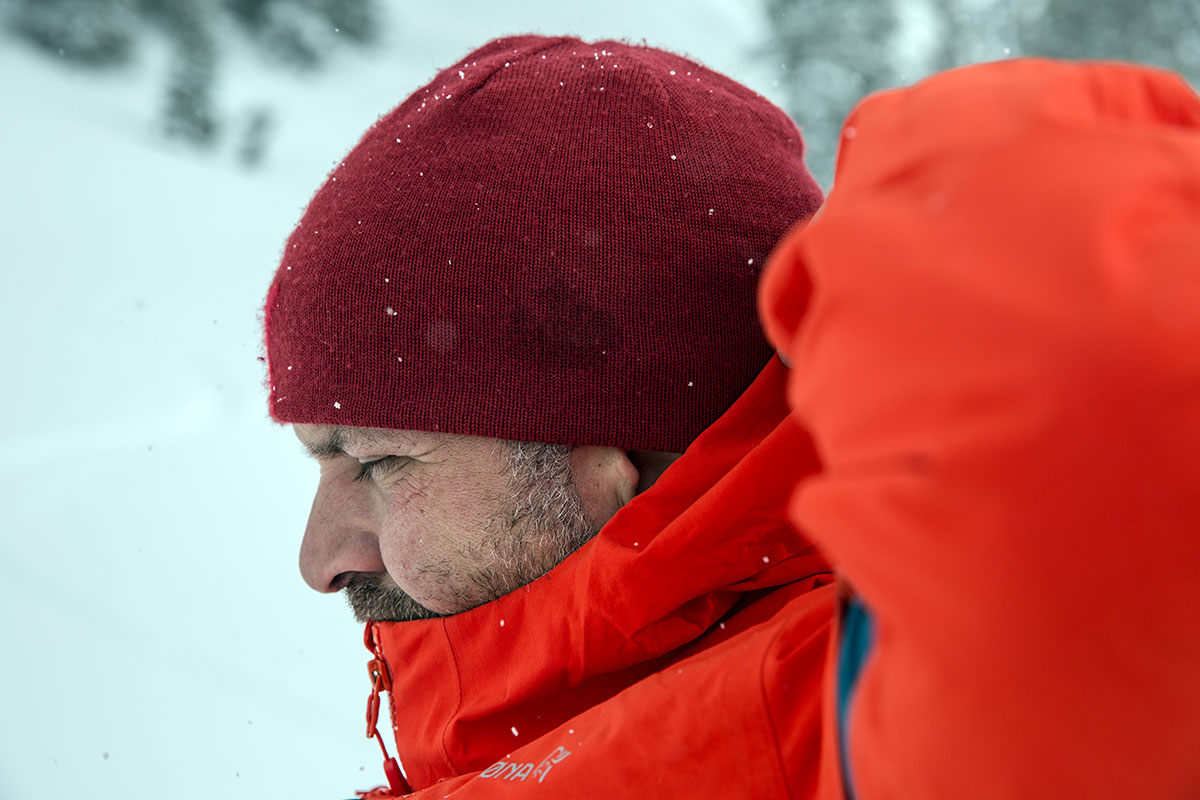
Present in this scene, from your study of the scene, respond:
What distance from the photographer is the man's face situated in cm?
147

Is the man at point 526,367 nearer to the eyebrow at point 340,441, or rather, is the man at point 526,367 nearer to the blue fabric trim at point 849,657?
the eyebrow at point 340,441

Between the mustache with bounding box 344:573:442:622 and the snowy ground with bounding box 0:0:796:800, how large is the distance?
5.04ft

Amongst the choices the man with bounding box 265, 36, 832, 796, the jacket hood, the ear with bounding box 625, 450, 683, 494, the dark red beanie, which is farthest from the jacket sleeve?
the ear with bounding box 625, 450, 683, 494

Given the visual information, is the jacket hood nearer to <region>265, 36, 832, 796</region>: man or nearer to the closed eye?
<region>265, 36, 832, 796</region>: man

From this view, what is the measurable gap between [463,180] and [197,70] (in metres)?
8.41

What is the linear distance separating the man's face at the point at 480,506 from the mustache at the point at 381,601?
6cm

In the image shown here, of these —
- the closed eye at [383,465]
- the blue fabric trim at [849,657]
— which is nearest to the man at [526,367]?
the closed eye at [383,465]

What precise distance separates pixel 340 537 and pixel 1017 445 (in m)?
1.37

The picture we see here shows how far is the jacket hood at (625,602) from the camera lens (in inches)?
45.9

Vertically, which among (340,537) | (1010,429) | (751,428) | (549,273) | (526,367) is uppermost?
(549,273)

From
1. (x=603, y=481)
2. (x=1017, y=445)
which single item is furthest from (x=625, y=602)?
(x=1017, y=445)

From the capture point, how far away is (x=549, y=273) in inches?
55.8

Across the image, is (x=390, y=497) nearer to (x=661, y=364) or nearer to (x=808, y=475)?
(x=661, y=364)

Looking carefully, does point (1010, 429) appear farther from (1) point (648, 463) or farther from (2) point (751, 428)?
(1) point (648, 463)
